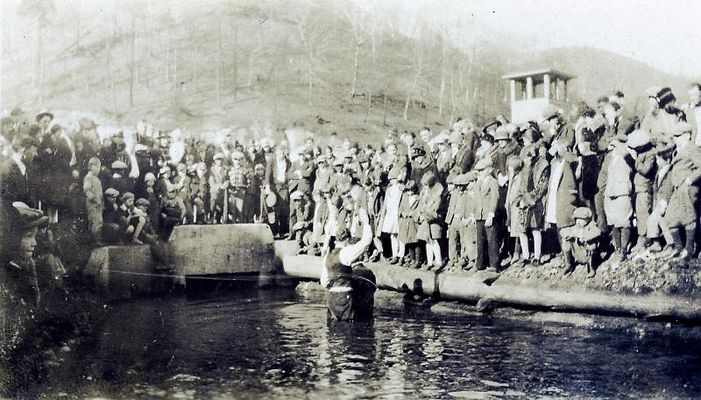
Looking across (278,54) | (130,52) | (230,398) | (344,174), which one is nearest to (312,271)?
(344,174)

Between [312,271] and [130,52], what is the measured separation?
3416 mm

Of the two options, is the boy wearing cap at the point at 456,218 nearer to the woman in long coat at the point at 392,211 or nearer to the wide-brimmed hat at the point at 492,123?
the wide-brimmed hat at the point at 492,123

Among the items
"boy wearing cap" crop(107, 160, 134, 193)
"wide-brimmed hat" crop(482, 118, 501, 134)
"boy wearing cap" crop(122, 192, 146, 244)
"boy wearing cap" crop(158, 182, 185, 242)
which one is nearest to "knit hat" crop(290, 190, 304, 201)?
"boy wearing cap" crop(158, 182, 185, 242)

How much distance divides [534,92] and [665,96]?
1266mm

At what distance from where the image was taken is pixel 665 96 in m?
5.82

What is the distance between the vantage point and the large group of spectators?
595 cm

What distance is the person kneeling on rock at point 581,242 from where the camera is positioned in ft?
20.0

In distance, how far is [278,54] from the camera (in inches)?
281

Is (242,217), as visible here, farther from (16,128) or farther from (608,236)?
(608,236)

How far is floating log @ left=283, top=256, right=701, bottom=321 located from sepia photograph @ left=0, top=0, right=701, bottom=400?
2 cm

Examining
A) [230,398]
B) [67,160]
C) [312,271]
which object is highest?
[67,160]

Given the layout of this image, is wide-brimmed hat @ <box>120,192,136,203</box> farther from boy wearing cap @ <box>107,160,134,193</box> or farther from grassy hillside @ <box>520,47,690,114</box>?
grassy hillside @ <box>520,47,690,114</box>

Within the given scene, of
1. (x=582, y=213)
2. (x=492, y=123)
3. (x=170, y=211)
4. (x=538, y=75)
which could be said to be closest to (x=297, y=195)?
(x=170, y=211)

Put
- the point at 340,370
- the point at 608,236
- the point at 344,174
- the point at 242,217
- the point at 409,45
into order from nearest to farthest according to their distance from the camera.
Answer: the point at 340,370 → the point at 608,236 → the point at 409,45 → the point at 344,174 → the point at 242,217
